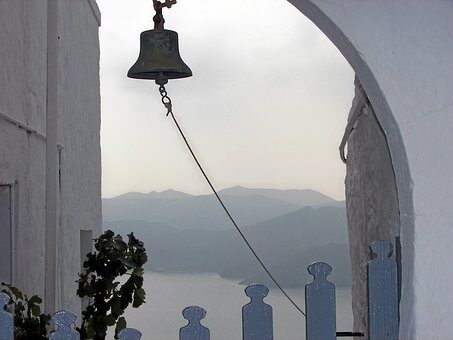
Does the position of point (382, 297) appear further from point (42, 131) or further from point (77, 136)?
point (77, 136)

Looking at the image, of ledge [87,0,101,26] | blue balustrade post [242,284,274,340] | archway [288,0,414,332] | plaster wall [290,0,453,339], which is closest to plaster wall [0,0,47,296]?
blue balustrade post [242,284,274,340]

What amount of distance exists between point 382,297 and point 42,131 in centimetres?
338

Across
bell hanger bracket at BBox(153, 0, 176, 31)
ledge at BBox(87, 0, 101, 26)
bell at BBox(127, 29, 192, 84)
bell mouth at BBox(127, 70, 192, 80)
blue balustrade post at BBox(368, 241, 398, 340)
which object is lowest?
blue balustrade post at BBox(368, 241, 398, 340)

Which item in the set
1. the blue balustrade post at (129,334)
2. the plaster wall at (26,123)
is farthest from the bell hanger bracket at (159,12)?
the blue balustrade post at (129,334)

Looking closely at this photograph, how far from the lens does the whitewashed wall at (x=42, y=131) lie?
170 inches

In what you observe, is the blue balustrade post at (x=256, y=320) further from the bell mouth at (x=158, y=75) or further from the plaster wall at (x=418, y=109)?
the bell mouth at (x=158, y=75)

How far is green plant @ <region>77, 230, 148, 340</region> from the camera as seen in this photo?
159 inches

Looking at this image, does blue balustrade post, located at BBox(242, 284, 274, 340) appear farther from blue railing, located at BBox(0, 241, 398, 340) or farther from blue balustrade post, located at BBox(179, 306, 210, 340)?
blue balustrade post, located at BBox(179, 306, 210, 340)

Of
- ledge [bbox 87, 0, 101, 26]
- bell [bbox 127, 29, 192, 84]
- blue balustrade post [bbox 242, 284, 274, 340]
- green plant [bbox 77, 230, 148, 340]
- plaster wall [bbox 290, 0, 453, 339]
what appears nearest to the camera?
plaster wall [bbox 290, 0, 453, 339]

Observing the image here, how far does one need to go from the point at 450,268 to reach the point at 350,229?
11.7 ft

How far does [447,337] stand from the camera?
218 centimetres

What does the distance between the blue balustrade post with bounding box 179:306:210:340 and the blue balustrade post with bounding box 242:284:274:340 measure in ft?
0.37

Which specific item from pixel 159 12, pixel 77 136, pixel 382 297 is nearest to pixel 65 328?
pixel 382 297

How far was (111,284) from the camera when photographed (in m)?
4.18
